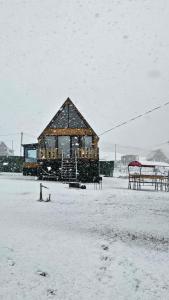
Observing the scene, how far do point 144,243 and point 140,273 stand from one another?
2.06 meters

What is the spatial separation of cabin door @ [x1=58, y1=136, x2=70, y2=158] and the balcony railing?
0.94 feet

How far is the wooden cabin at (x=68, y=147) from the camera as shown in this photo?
95.9ft

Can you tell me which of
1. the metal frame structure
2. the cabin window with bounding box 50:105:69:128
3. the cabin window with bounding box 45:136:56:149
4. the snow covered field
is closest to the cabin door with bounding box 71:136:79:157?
the cabin window with bounding box 50:105:69:128

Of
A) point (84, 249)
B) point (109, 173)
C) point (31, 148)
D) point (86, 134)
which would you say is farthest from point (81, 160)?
point (84, 249)

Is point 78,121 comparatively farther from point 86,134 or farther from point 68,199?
point 68,199

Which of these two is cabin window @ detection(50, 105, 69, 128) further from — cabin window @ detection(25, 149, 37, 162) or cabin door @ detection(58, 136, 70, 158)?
cabin window @ detection(25, 149, 37, 162)

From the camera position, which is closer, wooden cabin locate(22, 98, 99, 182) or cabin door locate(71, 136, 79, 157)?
wooden cabin locate(22, 98, 99, 182)

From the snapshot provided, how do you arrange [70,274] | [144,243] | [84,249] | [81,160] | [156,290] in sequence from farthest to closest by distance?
[81,160] → [144,243] → [84,249] → [70,274] → [156,290]

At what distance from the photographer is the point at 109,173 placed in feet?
158

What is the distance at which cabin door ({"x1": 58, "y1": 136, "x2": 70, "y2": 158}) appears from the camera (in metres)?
30.8

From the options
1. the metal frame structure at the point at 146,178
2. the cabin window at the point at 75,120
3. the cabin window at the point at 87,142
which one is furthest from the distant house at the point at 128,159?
the cabin window at the point at 75,120

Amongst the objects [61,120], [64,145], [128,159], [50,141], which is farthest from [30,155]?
[128,159]

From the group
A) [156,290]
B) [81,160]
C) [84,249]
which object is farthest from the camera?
[81,160]

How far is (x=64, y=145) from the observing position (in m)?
30.8
